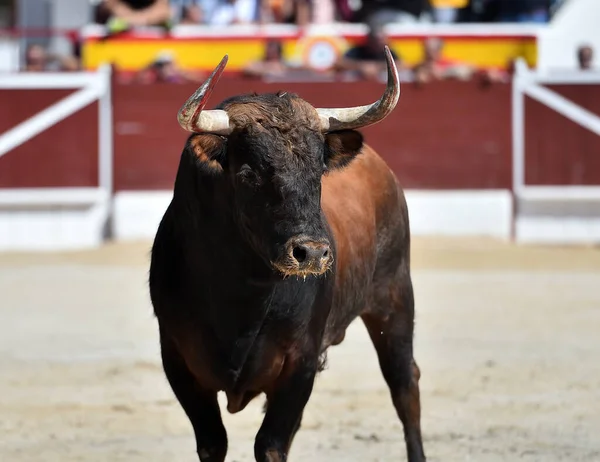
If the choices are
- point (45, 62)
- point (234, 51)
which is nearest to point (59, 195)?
point (45, 62)

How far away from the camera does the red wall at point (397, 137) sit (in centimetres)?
953

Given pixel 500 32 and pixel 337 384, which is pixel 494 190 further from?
pixel 337 384

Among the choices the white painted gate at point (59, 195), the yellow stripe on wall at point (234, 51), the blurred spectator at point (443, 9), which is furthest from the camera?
the blurred spectator at point (443, 9)

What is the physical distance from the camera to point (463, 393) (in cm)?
478

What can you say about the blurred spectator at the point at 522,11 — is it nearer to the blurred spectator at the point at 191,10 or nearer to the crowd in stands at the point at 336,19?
the crowd in stands at the point at 336,19

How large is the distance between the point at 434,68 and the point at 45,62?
10.3ft

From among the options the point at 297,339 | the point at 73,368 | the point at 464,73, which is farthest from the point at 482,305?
the point at 297,339

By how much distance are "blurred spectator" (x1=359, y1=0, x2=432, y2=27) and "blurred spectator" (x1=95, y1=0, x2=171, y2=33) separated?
1669mm

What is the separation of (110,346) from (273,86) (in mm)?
4225

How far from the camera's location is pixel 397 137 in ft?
31.9

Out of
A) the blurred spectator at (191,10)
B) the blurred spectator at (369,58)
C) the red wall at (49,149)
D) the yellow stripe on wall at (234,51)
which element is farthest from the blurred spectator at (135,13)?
the blurred spectator at (369,58)

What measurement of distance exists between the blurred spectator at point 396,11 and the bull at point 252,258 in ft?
25.4

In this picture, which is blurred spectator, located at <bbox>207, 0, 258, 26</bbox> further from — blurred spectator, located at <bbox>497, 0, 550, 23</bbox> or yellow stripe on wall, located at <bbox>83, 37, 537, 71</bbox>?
blurred spectator, located at <bbox>497, 0, 550, 23</bbox>

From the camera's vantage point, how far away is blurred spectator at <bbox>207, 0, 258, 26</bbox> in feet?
35.7
